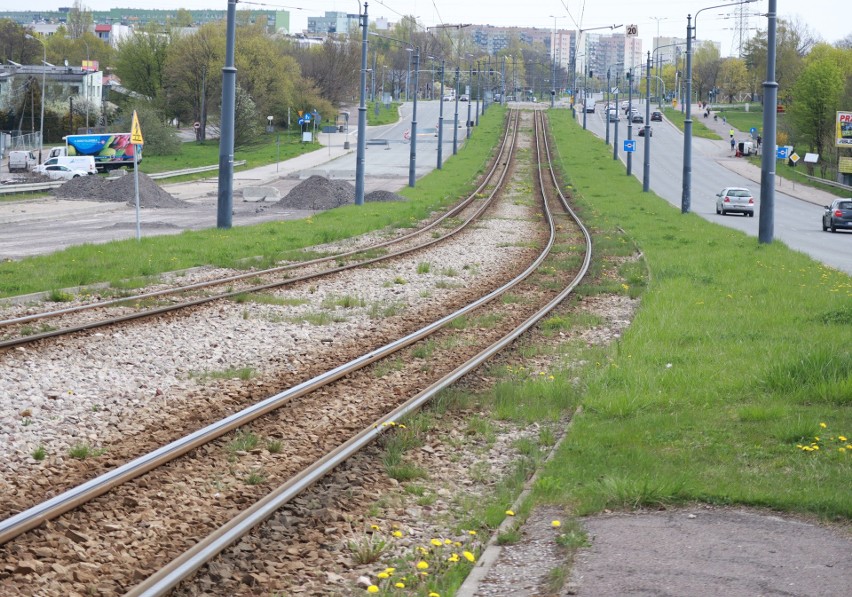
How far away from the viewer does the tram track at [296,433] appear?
21.3ft

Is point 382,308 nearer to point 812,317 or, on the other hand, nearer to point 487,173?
point 812,317

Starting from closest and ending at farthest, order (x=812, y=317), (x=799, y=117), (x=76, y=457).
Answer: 1. (x=76, y=457)
2. (x=812, y=317)
3. (x=799, y=117)

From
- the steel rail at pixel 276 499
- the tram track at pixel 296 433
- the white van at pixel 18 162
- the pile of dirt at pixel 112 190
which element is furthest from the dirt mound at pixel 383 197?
the steel rail at pixel 276 499

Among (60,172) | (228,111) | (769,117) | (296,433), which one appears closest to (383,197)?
(228,111)

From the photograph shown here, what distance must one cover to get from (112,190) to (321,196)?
11891 mm

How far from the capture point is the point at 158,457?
7914 millimetres

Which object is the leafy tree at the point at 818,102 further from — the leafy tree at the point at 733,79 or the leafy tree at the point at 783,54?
the leafy tree at the point at 733,79

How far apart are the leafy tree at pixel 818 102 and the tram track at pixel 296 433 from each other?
8241 cm

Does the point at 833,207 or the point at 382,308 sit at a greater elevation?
the point at 833,207

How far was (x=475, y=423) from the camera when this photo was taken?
9.77 metres

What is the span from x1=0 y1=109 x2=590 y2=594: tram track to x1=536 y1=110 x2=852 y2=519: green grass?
1713mm

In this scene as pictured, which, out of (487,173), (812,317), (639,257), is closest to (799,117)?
(487,173)

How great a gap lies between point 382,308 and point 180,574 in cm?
1094

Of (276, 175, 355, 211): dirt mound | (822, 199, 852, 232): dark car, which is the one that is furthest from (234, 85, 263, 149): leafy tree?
(822, 199, 852, 232): dark car
